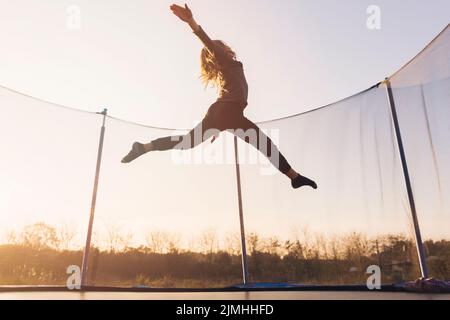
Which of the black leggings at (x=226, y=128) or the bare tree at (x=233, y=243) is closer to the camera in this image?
the black leggings at (x=226, y=128)

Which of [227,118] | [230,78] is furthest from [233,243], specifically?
[230,78]

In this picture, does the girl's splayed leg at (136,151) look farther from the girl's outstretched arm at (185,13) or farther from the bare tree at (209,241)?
the bare tree at (209,241)

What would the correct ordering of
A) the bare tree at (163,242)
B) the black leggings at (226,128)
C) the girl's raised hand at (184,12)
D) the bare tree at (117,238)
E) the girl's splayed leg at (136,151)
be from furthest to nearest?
the bare tree at (163,242)
the bare tree at (117,238)
the girl's splayed leg at (136,151)
the black leggings at (226,128)
the girl's raised hand at (184,12)

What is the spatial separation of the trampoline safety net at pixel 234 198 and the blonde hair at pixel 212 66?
1.63 metres

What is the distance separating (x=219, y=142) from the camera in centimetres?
413

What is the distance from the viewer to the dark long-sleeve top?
7.13 feet

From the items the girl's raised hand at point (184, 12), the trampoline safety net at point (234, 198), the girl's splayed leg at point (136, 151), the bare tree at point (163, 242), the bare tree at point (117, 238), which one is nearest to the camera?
the girl's raised hand at point (184, 12)

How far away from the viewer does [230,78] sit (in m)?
2.21

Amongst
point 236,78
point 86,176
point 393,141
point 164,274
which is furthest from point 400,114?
point 86,176
